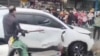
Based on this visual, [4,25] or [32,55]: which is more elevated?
[4,25]

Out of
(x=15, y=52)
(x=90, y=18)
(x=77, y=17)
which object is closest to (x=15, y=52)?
(x=15, y=52)

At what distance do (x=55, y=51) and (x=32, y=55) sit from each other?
0.66 m

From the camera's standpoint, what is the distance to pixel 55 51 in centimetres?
→ 1077

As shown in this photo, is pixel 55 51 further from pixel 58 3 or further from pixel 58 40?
pixel 58 3

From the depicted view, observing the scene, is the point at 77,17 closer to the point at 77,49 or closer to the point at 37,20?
the point at 77,49

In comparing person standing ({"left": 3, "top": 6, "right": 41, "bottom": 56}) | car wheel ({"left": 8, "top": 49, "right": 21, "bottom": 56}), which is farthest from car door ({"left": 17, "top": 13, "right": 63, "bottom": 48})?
car wheel ({"left": 8, "top": 49, "right": 21, "bottom": 56})

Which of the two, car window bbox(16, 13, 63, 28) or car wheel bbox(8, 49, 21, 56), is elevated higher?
car window bbox(16, 13, 63, 28)

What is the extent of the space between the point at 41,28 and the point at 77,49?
150 cm

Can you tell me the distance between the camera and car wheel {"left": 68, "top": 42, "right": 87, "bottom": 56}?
508 inches

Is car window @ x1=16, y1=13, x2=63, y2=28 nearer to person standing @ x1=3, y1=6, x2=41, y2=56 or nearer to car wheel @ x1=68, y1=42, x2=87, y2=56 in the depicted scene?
car wheel @ x1=68, y1=42, x2=87, y2=56

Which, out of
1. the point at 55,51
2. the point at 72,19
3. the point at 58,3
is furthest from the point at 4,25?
the point at 58,3

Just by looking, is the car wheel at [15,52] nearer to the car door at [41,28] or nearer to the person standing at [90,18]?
the car door at [41,28]

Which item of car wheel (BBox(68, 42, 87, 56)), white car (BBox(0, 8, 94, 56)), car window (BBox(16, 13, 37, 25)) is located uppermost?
car window (BBox(16, 13, 37, 25))

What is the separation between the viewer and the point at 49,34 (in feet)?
41.5
